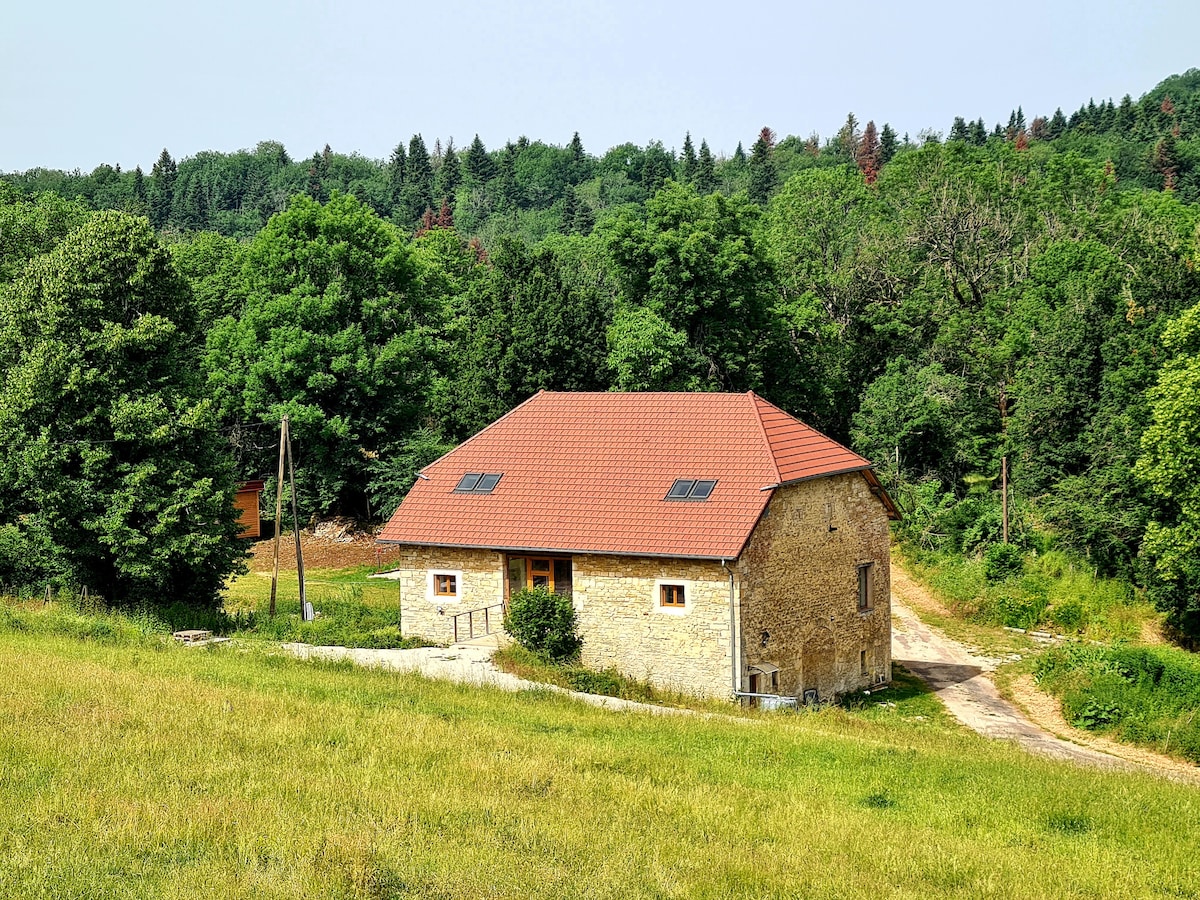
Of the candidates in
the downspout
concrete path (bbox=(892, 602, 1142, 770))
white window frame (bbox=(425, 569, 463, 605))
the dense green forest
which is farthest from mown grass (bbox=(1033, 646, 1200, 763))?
white window frame (bbox=(425, 569, 463, 605))

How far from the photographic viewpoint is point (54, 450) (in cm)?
3003

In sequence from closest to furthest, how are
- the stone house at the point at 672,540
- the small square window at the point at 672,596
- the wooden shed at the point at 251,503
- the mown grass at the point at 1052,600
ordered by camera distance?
the stone house at the point at 672,540 < the small square window at the point at 672,596 < the mown grass at the point at 1052,600 < the wooden shed at the point at 251,503

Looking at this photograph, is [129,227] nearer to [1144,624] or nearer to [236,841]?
[236,841]

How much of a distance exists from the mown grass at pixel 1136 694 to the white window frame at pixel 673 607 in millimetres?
9627

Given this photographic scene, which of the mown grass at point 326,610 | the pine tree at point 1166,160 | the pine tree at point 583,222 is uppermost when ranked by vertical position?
the pine tree at point 1166,160

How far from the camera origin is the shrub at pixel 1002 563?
41.3 m

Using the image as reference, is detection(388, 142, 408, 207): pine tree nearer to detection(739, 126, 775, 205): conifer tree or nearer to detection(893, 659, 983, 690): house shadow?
detection(739, 126, 775, 205): conifer tree

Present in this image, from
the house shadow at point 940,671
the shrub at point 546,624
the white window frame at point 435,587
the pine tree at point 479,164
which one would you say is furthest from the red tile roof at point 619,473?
the pine tree at point 479,164

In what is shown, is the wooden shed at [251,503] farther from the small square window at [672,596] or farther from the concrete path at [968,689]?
the small square window at [672,596]

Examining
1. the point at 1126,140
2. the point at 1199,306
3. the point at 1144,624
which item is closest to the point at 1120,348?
the point at 1199,306

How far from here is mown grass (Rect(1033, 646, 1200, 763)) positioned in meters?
26.6

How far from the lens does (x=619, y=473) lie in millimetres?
30172

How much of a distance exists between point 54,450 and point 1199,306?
30.8 m

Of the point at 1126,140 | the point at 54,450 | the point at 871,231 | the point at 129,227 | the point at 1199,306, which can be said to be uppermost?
the point at 1126,140
